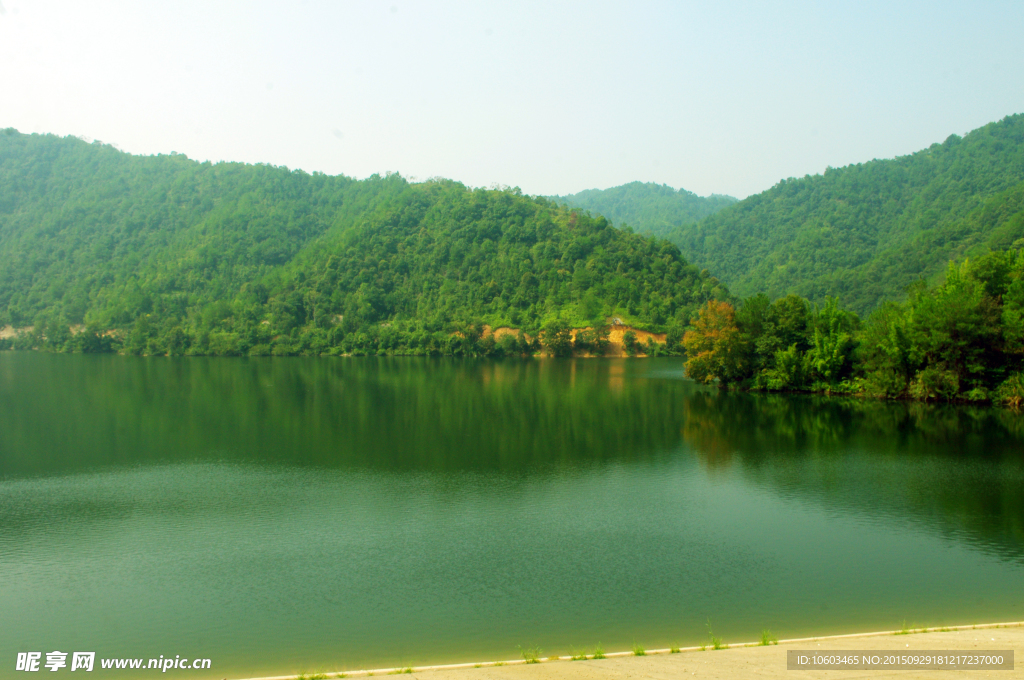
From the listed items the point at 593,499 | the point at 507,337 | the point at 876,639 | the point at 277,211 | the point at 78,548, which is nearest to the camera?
the point at 876,639

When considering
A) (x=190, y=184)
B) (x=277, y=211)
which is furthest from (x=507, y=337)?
(x=190, y=184)

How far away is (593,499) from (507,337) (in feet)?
309

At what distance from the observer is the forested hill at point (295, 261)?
409 ft

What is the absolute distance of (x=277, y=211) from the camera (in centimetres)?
17888

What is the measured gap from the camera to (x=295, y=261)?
15738cm

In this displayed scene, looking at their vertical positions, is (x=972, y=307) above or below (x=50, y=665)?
above

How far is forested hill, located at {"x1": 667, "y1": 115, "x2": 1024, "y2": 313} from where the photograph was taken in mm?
125188

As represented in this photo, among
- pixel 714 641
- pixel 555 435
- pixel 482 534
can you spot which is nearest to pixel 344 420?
pixel 555 435

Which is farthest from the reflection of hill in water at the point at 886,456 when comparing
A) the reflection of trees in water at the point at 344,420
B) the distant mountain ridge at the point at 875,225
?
the distant mountain ridge at the point at 875,225

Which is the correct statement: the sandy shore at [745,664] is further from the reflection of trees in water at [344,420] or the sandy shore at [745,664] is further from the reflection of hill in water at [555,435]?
the reflection of trees in water at [344,420]

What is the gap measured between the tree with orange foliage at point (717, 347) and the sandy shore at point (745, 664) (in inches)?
1700

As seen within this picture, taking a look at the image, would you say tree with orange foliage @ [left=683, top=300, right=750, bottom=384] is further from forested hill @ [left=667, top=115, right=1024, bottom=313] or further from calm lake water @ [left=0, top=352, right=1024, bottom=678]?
forested hill @ [left=667, top=115, right=1024, bottom=313]

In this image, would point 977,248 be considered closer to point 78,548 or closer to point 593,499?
point 593,499

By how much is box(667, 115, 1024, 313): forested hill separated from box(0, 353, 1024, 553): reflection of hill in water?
92.5 metres
